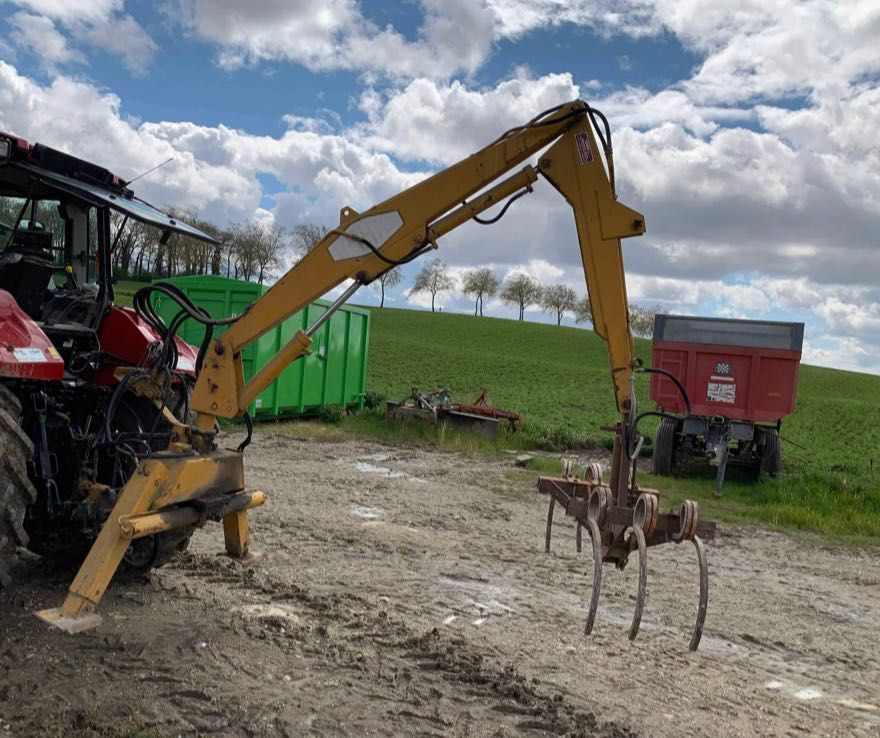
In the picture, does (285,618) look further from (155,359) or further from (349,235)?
(349,235)

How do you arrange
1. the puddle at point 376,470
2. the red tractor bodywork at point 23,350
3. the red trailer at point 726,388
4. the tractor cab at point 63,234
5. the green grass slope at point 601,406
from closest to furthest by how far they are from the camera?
the red tractor bodywork at point 23,350 < the tractor cab at point 63,234 < the green grass slope at point 601,406 < the puddle at point 376,470 < the red trailer at point 726,388

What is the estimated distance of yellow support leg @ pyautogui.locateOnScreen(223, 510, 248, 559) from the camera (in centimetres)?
477

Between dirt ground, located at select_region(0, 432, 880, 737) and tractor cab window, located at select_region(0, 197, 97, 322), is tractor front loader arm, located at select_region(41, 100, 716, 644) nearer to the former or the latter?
dirt ground, located at select_region(0, 432, 880, 737)

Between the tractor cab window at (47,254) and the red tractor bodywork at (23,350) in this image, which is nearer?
the red tractor bodywork at (23,350)

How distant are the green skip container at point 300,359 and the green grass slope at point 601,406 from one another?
2.48m

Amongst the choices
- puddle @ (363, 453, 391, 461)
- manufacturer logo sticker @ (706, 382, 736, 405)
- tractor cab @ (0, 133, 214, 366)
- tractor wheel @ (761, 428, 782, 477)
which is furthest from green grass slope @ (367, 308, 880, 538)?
tractor cab @ (0, 133, 214, 366)

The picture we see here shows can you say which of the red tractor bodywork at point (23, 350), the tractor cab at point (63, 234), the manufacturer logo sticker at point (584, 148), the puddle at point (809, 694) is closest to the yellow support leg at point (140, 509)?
the red tractor bodywork at point (23, 350)

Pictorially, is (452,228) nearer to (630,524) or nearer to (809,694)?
(630,524)

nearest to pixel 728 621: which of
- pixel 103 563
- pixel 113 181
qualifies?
pixel 103 563

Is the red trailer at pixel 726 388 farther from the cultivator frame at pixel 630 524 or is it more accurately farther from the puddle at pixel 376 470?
the cultivator frame at pixel 630 524

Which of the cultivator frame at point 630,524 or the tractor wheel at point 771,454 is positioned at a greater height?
the cultivator frame at point 630,524

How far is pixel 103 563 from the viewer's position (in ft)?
12.7

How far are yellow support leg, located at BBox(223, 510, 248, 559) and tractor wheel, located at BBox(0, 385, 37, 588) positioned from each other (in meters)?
1.11

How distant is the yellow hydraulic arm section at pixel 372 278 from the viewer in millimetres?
4051
